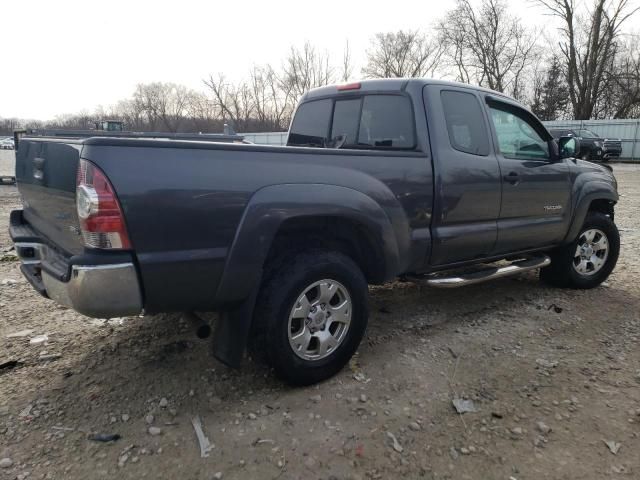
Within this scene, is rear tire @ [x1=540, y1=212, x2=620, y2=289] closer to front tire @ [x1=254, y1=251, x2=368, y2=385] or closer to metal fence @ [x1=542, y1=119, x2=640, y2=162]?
front tire @ [x1=254, y1=251, x2=368, y2=385]

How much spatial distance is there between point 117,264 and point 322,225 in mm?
1241

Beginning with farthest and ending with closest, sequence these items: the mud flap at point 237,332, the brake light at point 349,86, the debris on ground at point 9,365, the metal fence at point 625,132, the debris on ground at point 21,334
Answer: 1. the metal fence at point 625,132
2. the brake light at point 349,86
3. the debris on ground at point 21,334
4. the debris on ground at point 9,365
5. the mud flap at point 237,332

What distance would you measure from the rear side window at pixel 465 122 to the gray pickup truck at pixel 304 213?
1 cm

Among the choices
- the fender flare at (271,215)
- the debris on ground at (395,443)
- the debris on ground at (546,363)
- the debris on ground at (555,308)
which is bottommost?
the debris on ground at (395,443)

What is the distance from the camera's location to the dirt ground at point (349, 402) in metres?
2.34

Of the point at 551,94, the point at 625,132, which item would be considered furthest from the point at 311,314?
the point at 551,94

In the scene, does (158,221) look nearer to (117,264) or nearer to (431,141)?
(117,264)

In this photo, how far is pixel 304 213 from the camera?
8.98 feet

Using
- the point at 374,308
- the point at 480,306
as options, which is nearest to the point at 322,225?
the point at 374,308

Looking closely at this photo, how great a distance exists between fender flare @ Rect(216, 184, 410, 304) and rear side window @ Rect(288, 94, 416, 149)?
2.54 ft

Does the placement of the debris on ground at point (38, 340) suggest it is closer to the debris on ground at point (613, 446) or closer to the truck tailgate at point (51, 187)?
the truck tailgate at point (51, 187)

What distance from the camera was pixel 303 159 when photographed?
2770 mm

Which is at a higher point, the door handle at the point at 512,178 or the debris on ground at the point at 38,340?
the door handle at the point at 512,178

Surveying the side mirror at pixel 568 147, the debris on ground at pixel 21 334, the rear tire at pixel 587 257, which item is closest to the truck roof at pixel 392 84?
the side mirror at pixel 568 147
